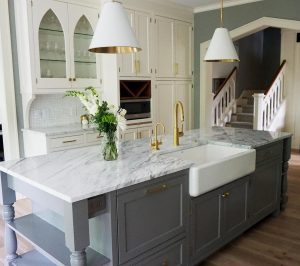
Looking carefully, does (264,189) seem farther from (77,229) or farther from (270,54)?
(270,54)

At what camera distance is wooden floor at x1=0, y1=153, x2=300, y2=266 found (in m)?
2.68

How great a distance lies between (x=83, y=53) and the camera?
4367 millimetres

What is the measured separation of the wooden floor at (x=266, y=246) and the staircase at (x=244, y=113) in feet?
13.5

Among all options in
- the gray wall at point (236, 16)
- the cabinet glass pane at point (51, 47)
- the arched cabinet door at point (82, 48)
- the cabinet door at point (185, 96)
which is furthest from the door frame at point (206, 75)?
the cabinet glass pane at point (51, 47)

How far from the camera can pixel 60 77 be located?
4055 mm

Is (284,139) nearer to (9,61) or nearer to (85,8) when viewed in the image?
(85,8)

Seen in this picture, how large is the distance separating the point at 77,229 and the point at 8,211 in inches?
36.8

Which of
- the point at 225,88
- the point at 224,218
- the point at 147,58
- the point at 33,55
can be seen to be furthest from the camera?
the point at 225,88

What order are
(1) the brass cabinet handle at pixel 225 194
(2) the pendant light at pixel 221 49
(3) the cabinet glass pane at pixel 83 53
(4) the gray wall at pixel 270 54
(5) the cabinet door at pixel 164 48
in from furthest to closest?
(4) the gray wall at pixel 270 54 → (5) the cabinet door at pixel 164 48 → (3) the cabinet glass pane at pixel 83 53 → (2) the pendant light at pixel 221 49 → (1) the brass cabinet handle at pixel 225 194

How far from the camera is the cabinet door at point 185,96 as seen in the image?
5.49m

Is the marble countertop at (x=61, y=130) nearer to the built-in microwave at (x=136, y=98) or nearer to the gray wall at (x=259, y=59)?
the built-in microwave at (x=136, y=98)

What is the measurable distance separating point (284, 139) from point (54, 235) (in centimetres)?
258

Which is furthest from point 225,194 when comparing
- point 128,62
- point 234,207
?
point 128,62

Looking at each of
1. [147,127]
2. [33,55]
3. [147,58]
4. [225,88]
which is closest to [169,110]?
[147,127]
